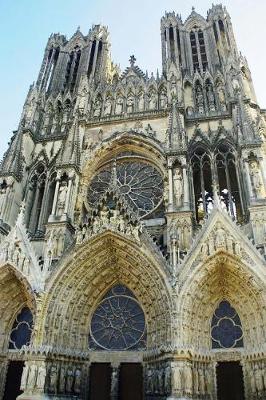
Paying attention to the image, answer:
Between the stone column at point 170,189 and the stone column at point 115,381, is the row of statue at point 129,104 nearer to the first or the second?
the stone column at point 170,189

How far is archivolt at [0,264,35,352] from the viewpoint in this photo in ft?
42.6

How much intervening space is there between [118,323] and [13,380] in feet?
13.1

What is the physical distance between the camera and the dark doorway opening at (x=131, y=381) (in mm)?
12352

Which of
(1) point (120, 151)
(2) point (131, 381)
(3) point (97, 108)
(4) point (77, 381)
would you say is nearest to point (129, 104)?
(3) point (97, 108)

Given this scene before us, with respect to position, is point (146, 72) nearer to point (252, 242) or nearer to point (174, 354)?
point (252, 242)

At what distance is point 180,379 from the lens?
10320mm

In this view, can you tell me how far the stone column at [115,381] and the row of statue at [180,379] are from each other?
1137mm

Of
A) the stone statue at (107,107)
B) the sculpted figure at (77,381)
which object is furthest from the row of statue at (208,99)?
the sculpted figure at (77,381)

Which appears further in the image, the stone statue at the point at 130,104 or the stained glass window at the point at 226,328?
the stone statue at the point at 130,104

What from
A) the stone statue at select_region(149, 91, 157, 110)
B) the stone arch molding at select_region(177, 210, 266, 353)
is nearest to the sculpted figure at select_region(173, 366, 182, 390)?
the stone arch molding at select_region(177, 210, 266, 353)

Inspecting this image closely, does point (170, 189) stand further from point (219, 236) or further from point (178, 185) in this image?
point (219, 236)

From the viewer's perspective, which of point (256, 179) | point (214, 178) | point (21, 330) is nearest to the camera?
point (21, 330)

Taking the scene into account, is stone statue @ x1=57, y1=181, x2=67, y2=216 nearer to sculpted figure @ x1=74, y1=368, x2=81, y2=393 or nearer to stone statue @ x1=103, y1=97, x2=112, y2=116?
stone statue @ x1=103, y1=97, x2=112, y2=116

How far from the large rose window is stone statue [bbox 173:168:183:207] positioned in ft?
4.65
